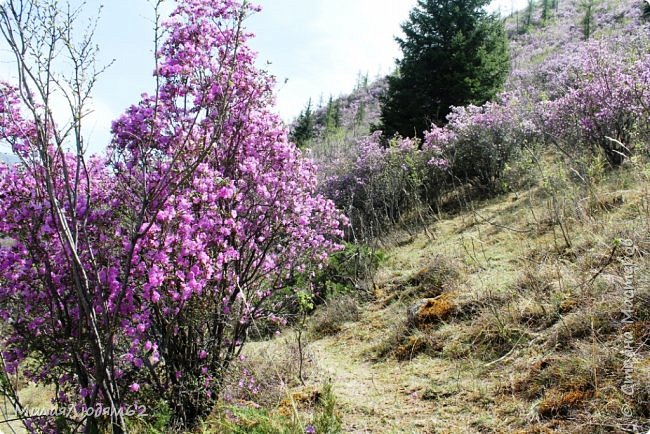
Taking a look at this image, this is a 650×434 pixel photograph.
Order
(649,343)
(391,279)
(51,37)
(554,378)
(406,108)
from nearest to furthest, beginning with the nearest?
(51,37)
(649,343)
(554,378)
(391,279)
(406,108)

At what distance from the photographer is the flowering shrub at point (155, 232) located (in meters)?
2.97

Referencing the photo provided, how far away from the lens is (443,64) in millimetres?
13188

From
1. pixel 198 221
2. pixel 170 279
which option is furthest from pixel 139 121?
pixel 170 279

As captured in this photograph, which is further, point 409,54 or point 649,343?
point 409,54

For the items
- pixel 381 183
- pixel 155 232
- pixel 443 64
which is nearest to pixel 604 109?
pixel 381 183

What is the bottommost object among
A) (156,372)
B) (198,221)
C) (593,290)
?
(593,290)

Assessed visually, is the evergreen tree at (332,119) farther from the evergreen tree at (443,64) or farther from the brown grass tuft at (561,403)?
the brown grass tuft at (561,403)

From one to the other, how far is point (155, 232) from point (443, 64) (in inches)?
473

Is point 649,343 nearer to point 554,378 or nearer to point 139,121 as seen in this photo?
point 554,378

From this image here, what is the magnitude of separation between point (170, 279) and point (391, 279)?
4319 mm

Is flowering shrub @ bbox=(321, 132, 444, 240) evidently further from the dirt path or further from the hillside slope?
the dirt path

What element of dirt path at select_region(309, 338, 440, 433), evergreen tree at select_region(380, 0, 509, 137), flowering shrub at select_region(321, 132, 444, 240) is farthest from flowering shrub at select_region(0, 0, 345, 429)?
evergreen tree at select_region(380, 0, 509, 137)

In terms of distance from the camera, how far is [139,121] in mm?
3590

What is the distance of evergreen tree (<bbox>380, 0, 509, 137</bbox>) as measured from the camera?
1299cm
